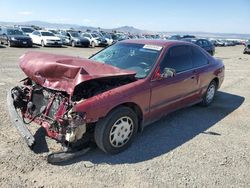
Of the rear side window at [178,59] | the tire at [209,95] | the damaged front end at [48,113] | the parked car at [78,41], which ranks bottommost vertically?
the parked car at [78,41]

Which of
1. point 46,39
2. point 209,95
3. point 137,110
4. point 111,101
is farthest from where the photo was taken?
point 46,39

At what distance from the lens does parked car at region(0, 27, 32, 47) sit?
79.6 ft

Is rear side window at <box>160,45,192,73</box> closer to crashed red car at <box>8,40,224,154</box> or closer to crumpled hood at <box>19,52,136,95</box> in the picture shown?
crashed red car at <box>8,40,224,154</box>

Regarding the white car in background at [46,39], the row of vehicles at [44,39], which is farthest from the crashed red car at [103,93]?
the white car in background at [46,39]

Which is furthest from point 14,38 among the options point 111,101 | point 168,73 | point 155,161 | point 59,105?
point 155,161

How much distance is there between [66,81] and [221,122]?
3490 mm

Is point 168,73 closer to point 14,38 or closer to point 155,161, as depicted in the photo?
point 155,161

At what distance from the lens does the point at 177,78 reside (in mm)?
5359

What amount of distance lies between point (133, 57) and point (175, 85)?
0.92m

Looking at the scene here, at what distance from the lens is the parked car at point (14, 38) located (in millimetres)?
24250

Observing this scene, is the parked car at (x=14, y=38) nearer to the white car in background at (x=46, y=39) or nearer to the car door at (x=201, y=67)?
the white car in background at (x=46, y=39)

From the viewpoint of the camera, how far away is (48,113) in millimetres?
4203

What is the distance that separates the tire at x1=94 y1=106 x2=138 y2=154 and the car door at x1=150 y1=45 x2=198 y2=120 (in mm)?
552

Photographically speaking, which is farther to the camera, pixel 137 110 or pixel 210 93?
pixel 210 93
